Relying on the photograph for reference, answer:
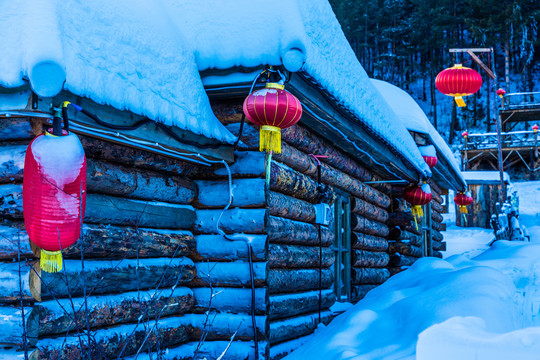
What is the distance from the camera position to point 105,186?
3.98 meters

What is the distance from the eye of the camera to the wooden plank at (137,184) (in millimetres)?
3888

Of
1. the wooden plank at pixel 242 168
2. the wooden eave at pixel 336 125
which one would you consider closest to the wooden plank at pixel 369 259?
the wooden eave at pixel 336 125

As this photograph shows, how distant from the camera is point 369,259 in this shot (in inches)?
355

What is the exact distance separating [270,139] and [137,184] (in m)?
1.17

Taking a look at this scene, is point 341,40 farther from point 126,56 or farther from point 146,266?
point 146,266

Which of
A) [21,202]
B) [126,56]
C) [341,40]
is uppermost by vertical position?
[341,40]

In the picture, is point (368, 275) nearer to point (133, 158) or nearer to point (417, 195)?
point (417, 195)

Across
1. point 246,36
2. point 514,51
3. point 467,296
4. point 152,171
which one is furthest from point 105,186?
point 514,51

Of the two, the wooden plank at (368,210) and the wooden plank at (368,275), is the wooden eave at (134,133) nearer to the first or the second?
the wooden plank at (368,210)

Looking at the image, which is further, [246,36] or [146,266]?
[246,36]

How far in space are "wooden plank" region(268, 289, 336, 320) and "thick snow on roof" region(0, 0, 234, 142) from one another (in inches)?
66.0

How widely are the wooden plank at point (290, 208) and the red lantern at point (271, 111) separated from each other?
0.64m

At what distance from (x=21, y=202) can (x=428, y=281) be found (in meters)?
4.48

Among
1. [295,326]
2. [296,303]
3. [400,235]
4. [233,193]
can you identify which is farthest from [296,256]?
[400,235]
